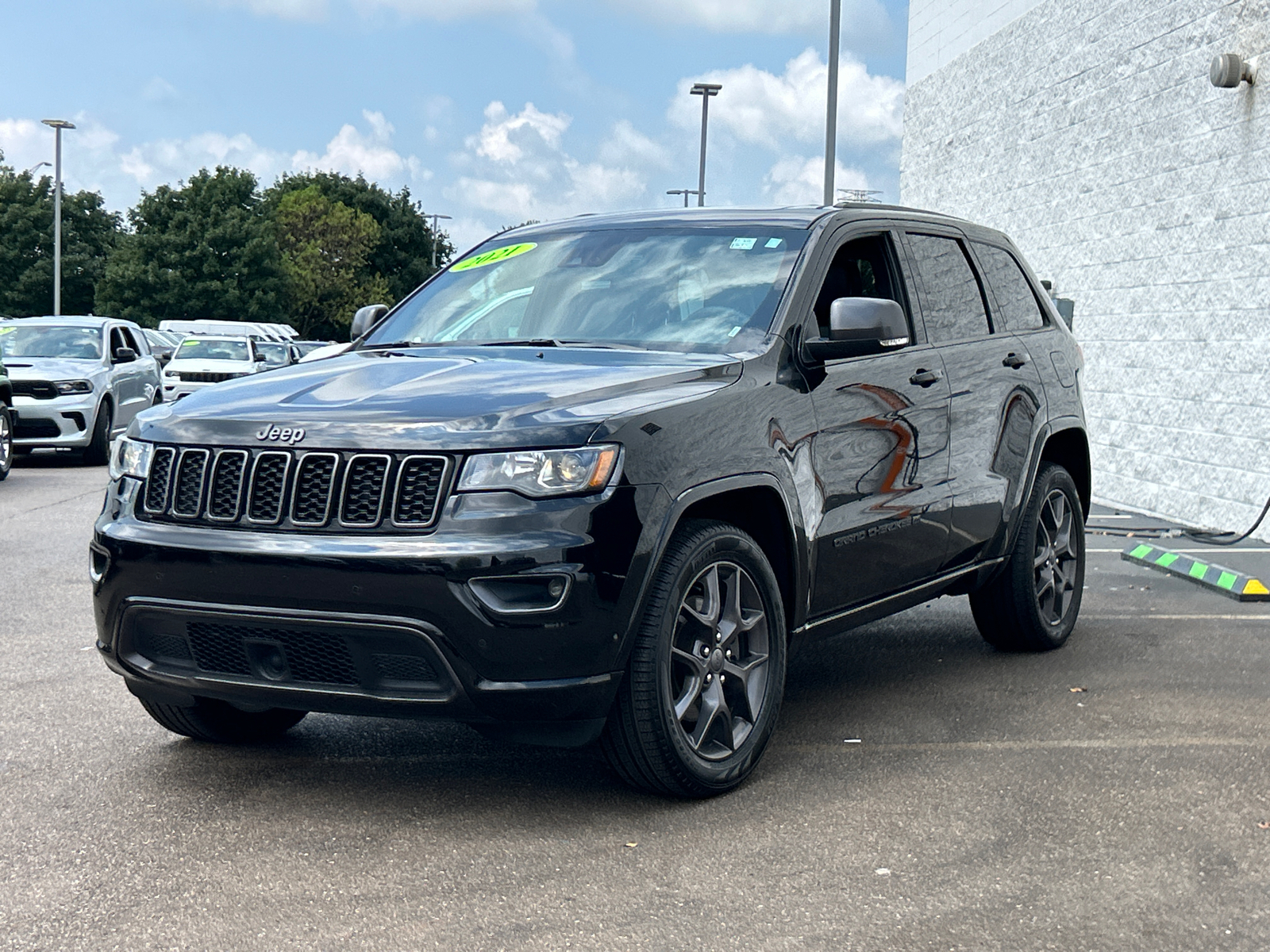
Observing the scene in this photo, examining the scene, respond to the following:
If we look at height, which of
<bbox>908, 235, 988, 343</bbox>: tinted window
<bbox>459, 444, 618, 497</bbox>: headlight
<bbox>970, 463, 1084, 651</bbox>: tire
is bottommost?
<bbox>970, 463, 1084, 651</bbox>: tire

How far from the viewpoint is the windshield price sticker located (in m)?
5.88

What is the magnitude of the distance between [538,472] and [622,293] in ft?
4.96

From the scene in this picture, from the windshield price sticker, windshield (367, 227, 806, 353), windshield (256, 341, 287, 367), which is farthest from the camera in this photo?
windshield (256, 341, 287, 367)

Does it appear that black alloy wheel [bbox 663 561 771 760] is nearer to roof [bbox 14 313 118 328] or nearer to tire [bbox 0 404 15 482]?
tire [bbox 0 404 15 482]

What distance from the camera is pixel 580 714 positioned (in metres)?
4.06

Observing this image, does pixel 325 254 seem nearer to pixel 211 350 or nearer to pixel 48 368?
pixel 211 350

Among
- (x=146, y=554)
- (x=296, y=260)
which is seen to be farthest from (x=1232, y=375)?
(x=296, y=260)

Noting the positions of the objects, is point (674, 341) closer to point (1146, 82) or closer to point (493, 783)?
point (493, 783)

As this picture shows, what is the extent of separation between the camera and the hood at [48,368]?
17.3 m

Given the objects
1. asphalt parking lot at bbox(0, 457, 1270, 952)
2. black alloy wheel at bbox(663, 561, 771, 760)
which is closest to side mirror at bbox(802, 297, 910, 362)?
black alloy wheel at bbox(663, 561, 771, 760)

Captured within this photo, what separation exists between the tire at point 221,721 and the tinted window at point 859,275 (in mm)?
2258

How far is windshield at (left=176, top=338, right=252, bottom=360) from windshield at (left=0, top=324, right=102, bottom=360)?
338 inches

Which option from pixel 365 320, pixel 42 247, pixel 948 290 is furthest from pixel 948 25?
pixel 42 247

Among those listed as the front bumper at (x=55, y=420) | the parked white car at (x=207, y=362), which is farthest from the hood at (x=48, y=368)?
the parked white car at (x=207, y=362)
